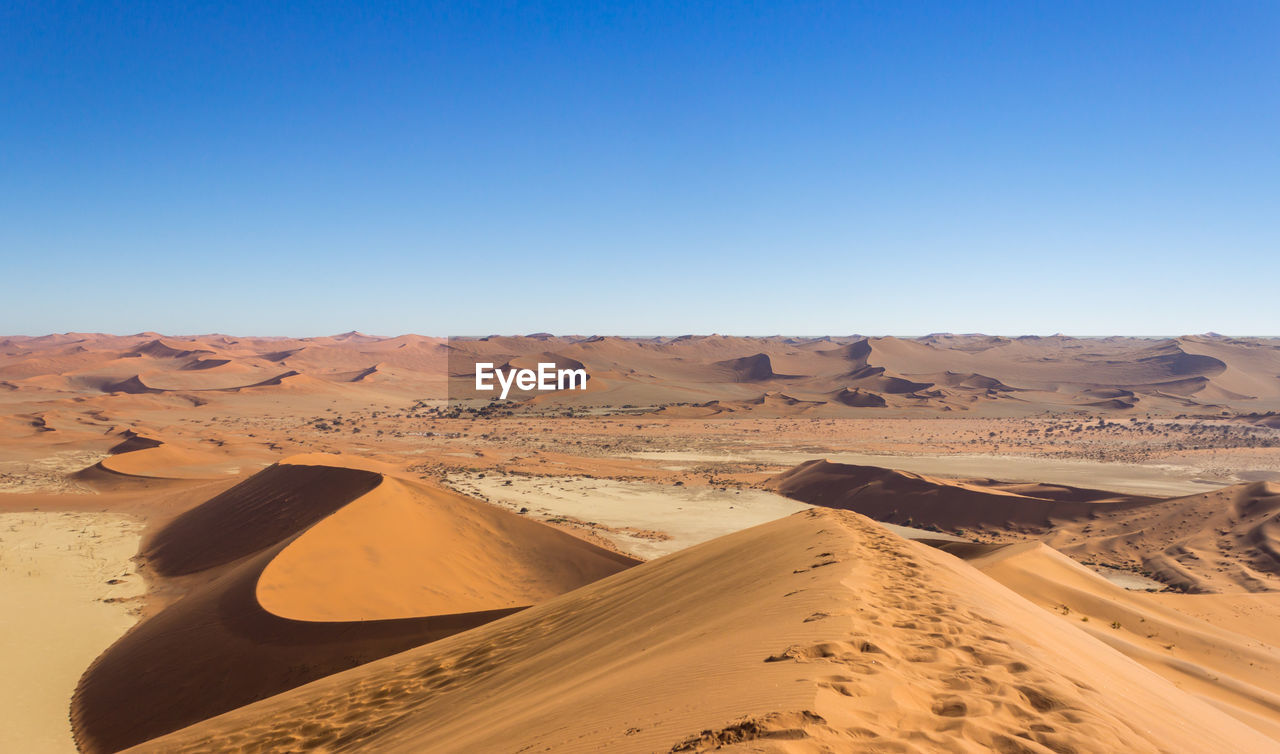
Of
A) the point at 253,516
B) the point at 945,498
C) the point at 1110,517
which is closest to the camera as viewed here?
the point at 253,516

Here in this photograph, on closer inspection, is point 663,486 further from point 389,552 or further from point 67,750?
point 67,750

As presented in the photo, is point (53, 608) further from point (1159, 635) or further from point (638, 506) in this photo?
point (1159, 635)

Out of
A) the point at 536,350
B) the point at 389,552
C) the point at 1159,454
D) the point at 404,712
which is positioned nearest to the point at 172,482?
the point at 389,552

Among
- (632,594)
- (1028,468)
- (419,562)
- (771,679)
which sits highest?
(771,679)

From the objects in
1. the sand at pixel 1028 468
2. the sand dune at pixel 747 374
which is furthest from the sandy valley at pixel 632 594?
the sand dune at pixel 747 374

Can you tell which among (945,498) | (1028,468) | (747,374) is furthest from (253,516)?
(747,374)

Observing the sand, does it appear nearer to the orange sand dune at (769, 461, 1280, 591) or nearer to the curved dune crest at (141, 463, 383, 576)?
the orange sand dune at (769, 461, 1280, 591)

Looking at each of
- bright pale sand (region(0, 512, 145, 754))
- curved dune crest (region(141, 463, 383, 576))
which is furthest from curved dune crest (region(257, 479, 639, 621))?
bright pale sand (region(0, 512, 145, 754))

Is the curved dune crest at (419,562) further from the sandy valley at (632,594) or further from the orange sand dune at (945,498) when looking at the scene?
the orange sand dune at (945,498)
